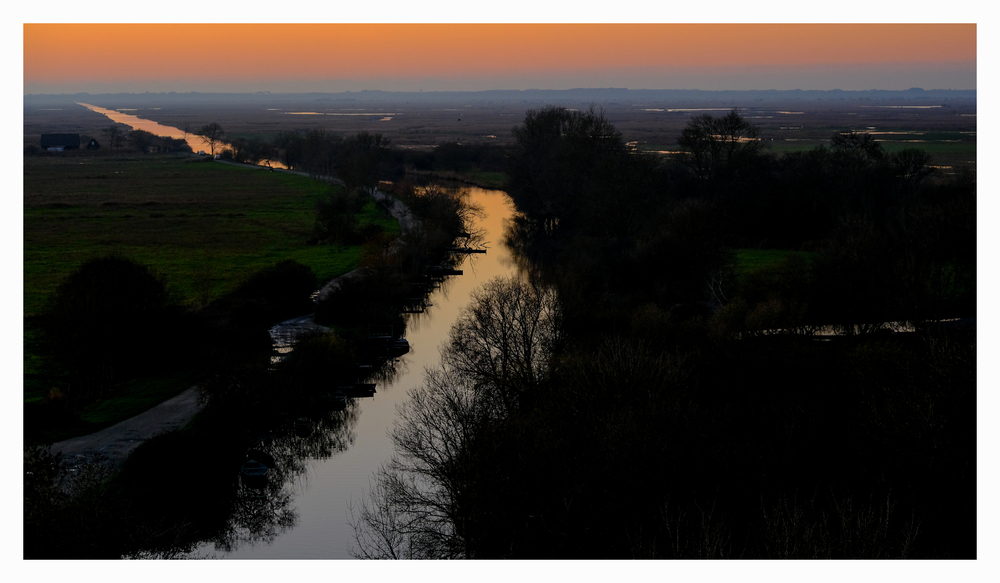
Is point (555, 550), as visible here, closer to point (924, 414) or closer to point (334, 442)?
point (924, 414)

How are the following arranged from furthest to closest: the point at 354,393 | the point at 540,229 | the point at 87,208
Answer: the point at 87,208 < the point at 540,229 < the point at 354,393

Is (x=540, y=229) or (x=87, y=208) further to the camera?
(x=87, y=208)

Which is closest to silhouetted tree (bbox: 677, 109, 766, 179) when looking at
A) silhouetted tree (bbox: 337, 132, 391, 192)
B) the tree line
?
the tree line

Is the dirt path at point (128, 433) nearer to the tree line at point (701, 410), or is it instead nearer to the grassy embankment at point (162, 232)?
the grassy embankment at point (162, 232)

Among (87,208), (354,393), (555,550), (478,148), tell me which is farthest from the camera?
(478,148)

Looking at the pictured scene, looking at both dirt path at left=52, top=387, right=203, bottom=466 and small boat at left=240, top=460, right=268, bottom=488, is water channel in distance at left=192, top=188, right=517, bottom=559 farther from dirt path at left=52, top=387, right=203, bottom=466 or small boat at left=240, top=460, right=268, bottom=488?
dirt path at left=52, top=387, right=203, bottom=466

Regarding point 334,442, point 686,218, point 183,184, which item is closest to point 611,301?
point 686,218

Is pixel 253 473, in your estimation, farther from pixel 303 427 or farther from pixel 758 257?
pixel 758 257

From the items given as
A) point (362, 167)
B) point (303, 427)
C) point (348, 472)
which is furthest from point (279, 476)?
point (362, 167)
